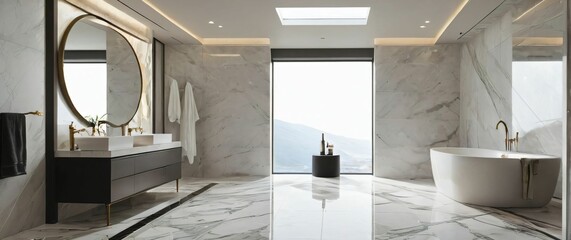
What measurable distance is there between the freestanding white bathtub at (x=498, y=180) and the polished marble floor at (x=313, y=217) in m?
0.11

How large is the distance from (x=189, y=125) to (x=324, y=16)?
2.74 meters

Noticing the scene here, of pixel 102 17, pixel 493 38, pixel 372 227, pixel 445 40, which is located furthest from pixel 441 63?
pixel 102 17

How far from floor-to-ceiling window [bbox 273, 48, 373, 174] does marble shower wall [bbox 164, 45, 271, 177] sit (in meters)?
0.53

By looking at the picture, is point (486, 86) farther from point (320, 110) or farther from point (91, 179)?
point (91, 179)

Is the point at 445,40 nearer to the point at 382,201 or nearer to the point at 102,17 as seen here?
the point at 382,201

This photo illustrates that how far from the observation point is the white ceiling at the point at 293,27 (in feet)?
15.0

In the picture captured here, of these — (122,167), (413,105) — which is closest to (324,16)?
(413,105)

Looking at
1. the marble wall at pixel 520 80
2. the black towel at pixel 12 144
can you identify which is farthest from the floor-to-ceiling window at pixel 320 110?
the black towel at pixel 12 144

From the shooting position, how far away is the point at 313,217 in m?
3.82

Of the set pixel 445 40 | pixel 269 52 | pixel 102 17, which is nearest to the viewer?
pixel 102 17

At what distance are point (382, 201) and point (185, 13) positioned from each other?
3.30m

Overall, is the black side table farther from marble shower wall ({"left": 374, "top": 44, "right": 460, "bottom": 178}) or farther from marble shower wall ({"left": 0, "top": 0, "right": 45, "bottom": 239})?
marble shower wall ({"left": 0, "top": 0, "right": 45, "bottom": 239})

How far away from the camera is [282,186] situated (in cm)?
572

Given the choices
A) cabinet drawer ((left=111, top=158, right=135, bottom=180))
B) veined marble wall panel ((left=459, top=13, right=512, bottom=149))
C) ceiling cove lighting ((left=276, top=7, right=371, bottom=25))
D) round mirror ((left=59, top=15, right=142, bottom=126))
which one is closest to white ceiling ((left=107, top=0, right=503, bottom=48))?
ceiling cove lighting ((left=276, top=7, right=371, bottom=25))
